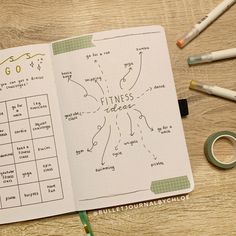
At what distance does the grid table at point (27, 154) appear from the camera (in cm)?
73

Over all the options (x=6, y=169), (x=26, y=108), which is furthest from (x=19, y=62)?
(x=6, y=169)

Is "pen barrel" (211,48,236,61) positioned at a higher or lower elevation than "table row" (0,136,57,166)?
higher

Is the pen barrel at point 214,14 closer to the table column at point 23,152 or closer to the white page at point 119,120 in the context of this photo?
the white page at point 119,120

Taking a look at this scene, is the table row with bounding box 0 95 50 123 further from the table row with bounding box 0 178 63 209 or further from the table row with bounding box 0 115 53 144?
the table row with bounding box 0 178 63 209

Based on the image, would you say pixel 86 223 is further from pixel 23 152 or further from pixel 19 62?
pixel 19 62

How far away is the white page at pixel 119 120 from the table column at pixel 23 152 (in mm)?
65

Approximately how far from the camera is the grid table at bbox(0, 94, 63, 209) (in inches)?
28.6

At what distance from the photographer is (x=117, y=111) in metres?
0.74

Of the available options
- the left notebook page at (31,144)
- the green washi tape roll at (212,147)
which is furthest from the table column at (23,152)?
the green washi tape roll at (212,147)

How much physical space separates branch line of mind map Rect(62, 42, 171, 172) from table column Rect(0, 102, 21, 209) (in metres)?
0.12

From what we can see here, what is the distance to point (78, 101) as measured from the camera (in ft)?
2.41

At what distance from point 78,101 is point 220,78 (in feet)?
0.84

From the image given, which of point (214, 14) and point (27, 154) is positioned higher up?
point (214, 14)

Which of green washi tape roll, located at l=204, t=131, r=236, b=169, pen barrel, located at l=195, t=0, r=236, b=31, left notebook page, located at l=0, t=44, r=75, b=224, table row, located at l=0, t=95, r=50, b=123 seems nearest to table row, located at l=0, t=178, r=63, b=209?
left notebook page, located at l=0, t=44, r=75, b=224
